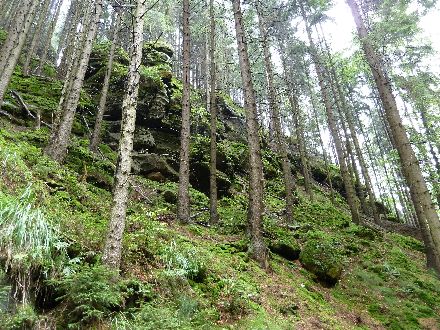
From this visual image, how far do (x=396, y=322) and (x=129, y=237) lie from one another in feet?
27.8

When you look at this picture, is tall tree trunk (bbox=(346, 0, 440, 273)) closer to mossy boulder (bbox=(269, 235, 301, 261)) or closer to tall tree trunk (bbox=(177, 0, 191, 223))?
mossy boulder (bbox=(269, 235, 301, 261))

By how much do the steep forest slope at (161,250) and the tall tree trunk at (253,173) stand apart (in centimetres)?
52

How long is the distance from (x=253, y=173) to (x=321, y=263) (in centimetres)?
403

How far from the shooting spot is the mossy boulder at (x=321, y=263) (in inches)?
462

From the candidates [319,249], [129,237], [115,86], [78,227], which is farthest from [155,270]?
[115,86]

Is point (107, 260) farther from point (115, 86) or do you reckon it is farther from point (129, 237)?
point (115, 86)

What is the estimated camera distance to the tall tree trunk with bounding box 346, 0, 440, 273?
33.2 feet

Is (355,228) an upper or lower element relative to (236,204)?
lower

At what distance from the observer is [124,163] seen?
21.8ft

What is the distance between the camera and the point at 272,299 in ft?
28.0

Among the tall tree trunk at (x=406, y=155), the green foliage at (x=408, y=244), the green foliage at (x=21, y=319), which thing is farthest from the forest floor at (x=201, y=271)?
the green foliage at (x=408, y=244)

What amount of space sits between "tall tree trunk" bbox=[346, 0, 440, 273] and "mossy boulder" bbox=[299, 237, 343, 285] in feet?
10.2

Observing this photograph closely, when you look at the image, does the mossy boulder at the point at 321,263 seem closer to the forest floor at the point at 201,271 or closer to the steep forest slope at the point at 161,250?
the steep forest slope at the point at 161,250

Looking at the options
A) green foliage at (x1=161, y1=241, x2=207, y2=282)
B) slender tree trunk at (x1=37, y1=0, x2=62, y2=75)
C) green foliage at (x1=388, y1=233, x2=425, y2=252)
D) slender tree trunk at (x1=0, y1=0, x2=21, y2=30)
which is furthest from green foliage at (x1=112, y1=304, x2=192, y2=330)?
slender tree trunk at (x1=0, y1=0, x2=21, y2=30)
